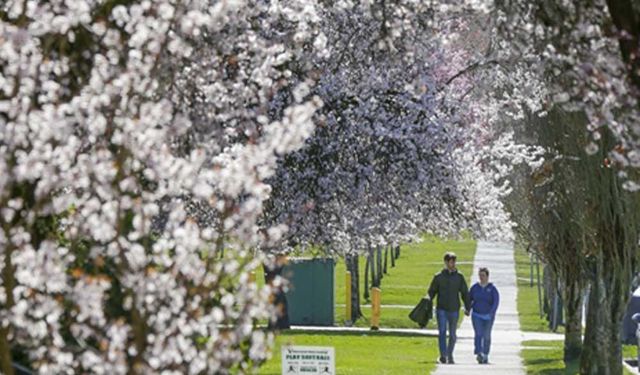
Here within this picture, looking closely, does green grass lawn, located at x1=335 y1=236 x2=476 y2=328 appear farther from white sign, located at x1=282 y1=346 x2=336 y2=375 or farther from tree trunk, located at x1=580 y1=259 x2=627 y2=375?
white sign, located at x1=282 y1=346 x2=336 y2=375

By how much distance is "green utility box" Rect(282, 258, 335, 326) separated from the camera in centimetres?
4272

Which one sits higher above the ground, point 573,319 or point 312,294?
point 312,294

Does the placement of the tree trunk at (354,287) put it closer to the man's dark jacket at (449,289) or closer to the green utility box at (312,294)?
the green utility box at (312,294)

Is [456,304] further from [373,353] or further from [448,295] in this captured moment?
[373,353]

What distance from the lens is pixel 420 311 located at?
31156mm

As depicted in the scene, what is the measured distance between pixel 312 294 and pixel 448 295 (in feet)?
45.6

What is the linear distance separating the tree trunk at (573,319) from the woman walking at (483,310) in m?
1.82

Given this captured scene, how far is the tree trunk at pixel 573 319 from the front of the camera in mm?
31703

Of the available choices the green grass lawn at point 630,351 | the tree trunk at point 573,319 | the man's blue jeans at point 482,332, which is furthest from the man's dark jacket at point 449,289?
the green grass lawn at point 630,351

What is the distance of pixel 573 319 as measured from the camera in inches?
1257

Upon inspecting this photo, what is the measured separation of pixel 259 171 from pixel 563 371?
67.3 feet

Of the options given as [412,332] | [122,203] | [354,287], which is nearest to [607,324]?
[122,203]

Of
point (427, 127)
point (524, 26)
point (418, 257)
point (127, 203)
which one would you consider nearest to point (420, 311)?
point (427, 127)

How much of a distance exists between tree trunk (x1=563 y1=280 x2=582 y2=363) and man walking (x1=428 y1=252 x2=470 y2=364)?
2.36m
